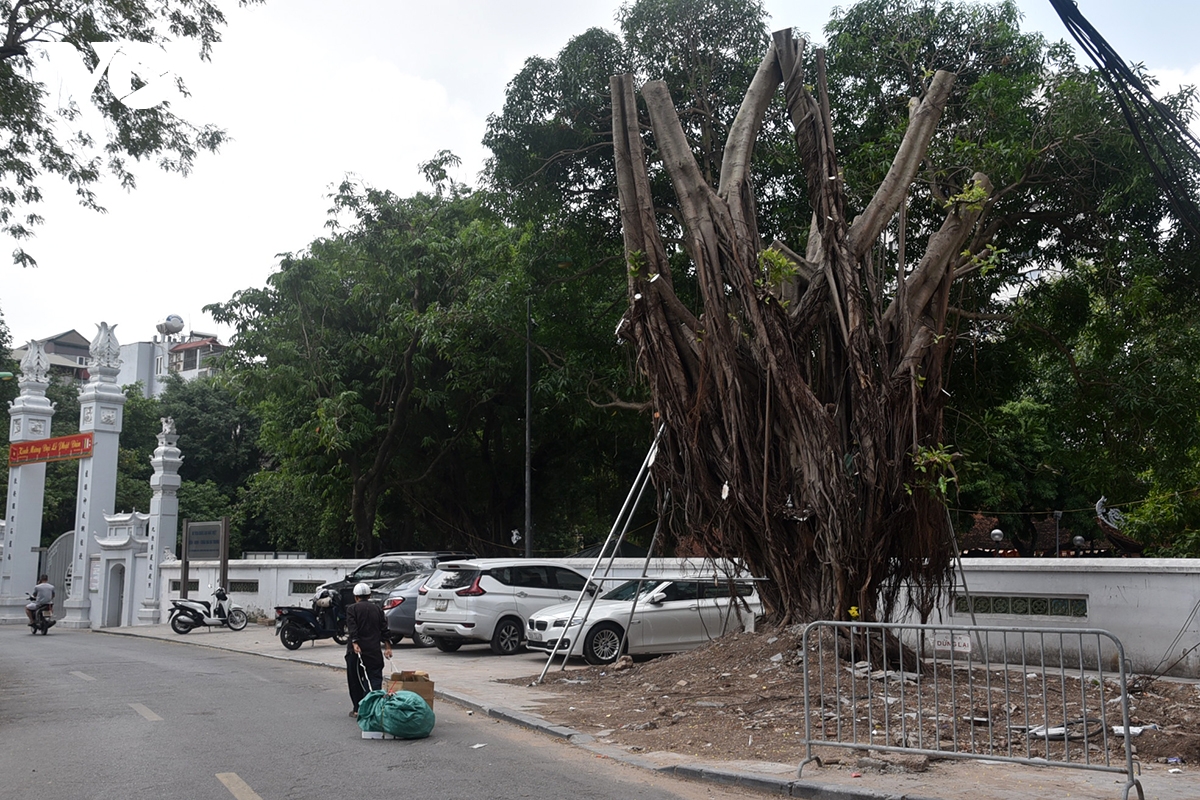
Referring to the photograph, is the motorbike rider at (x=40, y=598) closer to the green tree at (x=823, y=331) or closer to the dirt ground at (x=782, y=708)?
the dirt ground at (x=782, y=708)

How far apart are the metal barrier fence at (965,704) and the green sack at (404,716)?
339 centimetres

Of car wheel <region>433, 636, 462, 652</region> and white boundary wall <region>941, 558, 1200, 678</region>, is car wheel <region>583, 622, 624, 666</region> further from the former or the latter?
white boundary wall <region>941, 558, 1200, 678</region>

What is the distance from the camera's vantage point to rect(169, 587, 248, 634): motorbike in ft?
77.7

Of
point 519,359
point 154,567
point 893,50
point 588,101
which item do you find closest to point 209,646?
point 154,567

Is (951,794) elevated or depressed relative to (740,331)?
depressed

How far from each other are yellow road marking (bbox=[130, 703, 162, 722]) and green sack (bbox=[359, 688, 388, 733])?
8.61 feet

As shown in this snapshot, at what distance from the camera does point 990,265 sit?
11.4 m

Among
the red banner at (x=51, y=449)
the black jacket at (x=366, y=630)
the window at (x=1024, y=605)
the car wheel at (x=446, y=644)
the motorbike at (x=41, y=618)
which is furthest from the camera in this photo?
the red banner at (x=51, y=449)

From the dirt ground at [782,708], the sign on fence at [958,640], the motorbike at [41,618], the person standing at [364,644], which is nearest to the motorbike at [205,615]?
the motorbike at [41,618]

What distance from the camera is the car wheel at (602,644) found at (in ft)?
46.9

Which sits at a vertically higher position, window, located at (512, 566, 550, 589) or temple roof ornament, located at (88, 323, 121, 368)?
temple roof ornament, located at (88, 323, 121, 368)

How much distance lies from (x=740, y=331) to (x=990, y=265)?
9.36 ft

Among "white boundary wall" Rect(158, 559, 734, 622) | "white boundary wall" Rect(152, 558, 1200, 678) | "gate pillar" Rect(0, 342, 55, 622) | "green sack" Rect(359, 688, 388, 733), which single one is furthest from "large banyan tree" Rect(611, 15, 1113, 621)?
A: "gate pillar" Rect(0, 342, 55, 622)

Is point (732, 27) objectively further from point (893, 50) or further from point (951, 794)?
point (951, 794)
